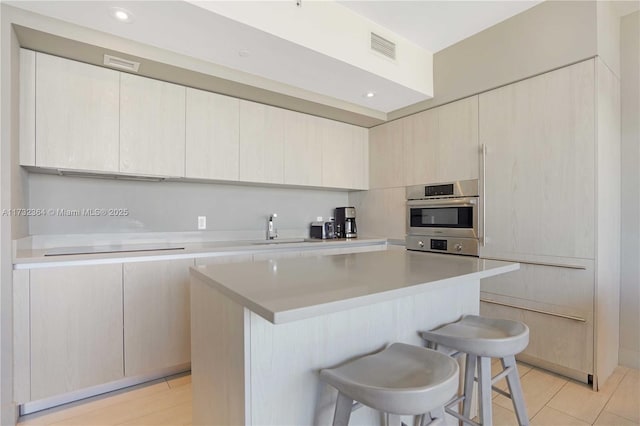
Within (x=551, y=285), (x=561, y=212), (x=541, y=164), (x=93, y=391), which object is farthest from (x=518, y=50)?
(x=93, y=391)

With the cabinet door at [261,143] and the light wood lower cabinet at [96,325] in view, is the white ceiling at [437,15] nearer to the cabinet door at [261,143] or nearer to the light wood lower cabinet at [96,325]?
the cabinet door at [261,143]

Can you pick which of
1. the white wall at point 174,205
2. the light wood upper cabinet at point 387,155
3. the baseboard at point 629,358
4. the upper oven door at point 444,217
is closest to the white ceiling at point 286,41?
the light wood upper cabinet at point 387,155

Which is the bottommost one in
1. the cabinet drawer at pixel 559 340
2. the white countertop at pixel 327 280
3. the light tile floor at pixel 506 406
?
the light tile floor at pixel 506 406

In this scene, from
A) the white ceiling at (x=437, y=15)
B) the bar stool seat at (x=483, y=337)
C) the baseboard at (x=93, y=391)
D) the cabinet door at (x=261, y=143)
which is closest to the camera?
the bar stool seat at (x=483, y=337)

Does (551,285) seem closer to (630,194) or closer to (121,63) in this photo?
(630,194)

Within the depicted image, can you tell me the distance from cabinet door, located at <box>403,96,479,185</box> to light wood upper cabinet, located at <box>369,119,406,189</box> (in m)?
0.08

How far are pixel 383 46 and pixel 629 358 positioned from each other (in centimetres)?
301

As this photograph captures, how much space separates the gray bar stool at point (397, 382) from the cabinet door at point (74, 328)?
163 centimetres

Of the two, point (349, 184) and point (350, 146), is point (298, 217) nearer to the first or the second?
point (349, 184)

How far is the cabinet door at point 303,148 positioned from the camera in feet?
10.4

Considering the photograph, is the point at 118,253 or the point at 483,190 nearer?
the point at 118,253

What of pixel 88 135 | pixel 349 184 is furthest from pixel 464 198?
pixel 88 135

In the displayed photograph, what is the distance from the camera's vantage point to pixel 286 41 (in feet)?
6.66

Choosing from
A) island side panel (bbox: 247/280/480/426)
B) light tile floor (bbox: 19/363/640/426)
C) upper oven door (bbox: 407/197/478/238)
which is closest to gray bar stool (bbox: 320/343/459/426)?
island side panel (bbox: 247/280/480/426)
